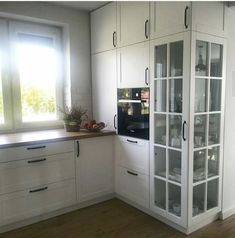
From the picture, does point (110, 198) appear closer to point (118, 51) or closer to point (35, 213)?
point (35, 213)

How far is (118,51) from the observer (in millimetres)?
2908

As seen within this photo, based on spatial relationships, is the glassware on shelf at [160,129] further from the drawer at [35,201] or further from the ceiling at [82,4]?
the ceiling at [82,4]

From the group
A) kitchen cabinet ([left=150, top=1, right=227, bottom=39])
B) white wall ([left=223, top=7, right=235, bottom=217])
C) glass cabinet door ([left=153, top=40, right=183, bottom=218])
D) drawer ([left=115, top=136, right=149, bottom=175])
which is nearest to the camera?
kitchen cabinet ([left=150, top=1, right=227, bottom=39])

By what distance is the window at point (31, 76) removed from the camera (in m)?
3.01

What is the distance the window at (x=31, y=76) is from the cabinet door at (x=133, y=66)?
987 millimetres

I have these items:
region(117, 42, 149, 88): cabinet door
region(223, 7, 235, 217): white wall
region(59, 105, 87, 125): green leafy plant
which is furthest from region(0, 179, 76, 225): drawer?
region(223, 7, 235, 217): white wall

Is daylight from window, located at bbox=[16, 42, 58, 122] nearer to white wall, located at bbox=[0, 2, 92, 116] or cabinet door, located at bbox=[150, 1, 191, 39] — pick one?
white wall, located at bbox=[0, 2, 92, 116]

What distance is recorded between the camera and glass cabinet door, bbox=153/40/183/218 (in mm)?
2336

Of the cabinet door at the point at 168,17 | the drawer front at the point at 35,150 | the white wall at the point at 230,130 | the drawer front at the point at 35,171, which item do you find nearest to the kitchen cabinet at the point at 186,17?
the cabinet door at the point at 168,17

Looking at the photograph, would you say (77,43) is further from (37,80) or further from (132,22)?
(132,22)

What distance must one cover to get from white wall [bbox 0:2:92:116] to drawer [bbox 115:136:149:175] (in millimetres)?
797

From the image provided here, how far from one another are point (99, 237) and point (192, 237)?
87cm

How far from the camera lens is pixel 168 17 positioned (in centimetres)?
230

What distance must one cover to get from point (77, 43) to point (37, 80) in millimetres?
720
